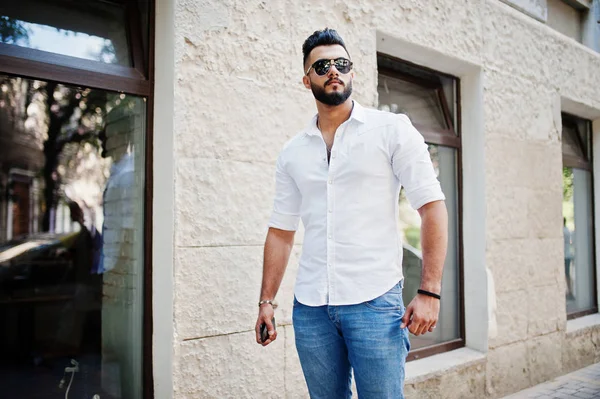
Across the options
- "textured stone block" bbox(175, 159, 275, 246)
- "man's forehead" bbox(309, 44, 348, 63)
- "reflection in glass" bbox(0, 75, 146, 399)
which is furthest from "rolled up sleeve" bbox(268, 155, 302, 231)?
"reflection in glass" bbox(0, 75, 146, 399)

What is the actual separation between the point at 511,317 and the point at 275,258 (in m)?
3.04

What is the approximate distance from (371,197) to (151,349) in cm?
163

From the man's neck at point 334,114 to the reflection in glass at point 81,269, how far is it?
127 cm

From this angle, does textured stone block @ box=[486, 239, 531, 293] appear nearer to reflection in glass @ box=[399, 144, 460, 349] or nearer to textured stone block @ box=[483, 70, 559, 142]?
reflection in glass @ box=[399, 144, 460, 349]

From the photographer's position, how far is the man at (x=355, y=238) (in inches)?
75.2

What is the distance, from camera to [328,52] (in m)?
2.17

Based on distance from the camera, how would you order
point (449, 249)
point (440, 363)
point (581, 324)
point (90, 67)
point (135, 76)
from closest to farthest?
1. point (90, 67)
2. point (135, 76)
3. point (440, 363)
4. point (449, 249)
5. point (581, 324)

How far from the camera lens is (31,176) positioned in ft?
51.8

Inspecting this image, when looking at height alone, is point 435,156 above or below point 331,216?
above

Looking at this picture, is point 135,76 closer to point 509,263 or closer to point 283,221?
point 283,221

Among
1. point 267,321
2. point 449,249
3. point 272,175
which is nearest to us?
point 267,321

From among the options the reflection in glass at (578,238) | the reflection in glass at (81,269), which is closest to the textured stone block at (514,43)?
the reflection in glass at (578,238)

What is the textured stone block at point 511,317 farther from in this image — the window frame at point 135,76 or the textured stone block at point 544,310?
the window frame at point 135,76

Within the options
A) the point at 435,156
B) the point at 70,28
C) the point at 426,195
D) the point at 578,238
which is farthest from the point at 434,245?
the point at 578,238
